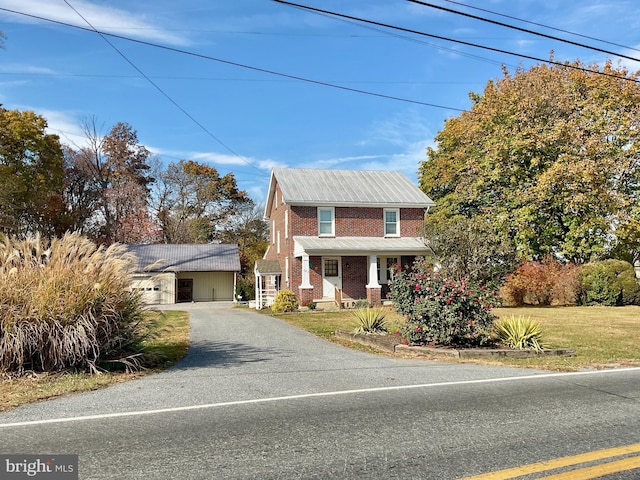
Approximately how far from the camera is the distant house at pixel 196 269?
1398 inches

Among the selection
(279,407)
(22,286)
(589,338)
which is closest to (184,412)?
(279,407)

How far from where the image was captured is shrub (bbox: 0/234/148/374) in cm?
738

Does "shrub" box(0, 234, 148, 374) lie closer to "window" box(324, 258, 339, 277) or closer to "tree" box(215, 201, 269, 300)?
"window" box(324, 258, 339, 277)

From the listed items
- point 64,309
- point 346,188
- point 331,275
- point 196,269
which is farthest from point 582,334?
point 196,269

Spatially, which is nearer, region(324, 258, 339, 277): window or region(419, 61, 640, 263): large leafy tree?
region(419, 61, 640, 263): large leafy tree

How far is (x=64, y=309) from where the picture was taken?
7.57 meters

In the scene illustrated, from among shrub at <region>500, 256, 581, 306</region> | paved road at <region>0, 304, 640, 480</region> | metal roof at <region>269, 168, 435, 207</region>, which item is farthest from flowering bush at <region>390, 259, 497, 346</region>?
metal roof at <region>269, 168, 435, 207</region>

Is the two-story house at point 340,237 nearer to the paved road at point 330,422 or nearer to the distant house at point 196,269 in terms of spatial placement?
the distant house at point 196,269

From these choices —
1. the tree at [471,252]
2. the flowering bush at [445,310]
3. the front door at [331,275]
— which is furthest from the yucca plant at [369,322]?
the front door at [331,275]

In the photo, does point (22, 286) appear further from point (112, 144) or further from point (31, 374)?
point (112, 144)

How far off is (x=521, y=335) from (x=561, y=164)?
1801 cm

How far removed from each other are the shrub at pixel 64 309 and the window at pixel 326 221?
756 inches

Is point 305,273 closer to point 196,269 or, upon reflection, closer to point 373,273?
point 373,273

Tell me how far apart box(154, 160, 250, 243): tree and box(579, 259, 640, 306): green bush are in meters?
34.9
